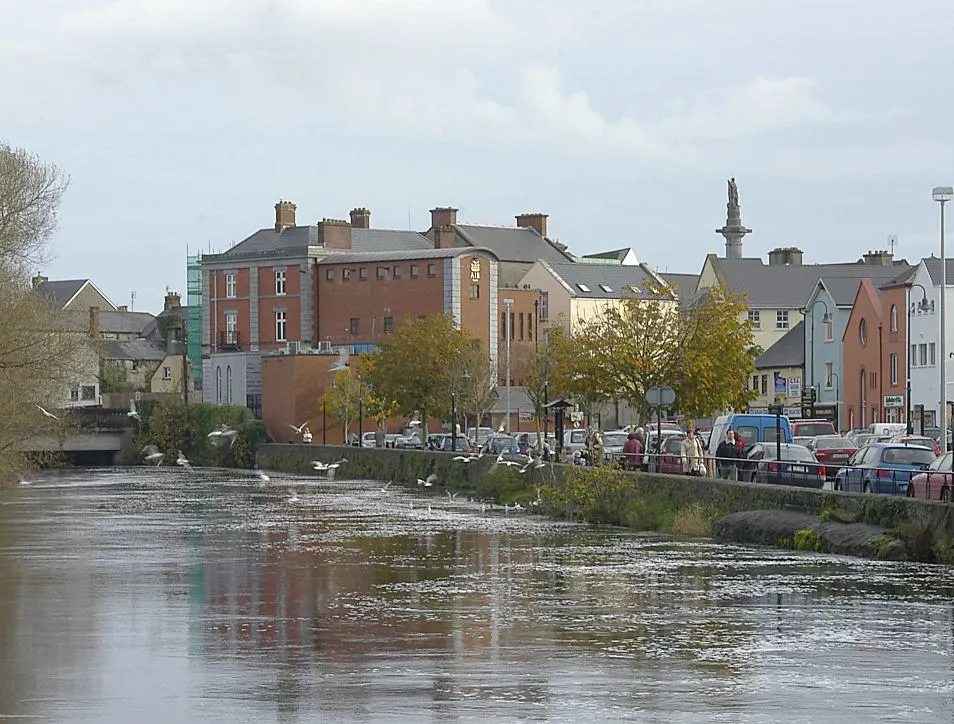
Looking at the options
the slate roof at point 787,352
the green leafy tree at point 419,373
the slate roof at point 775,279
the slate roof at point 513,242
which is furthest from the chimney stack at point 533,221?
the green leafy tree at point 419,373

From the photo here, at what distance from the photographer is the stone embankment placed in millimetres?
31031

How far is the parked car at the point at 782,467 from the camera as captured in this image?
39250mm

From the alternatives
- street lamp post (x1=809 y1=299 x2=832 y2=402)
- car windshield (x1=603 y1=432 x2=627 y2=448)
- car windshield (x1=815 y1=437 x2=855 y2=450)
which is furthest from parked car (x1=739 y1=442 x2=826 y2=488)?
street lamp post (x1=809 y1=299 x2=832 y2=402)

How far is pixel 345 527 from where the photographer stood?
45906 millimetres

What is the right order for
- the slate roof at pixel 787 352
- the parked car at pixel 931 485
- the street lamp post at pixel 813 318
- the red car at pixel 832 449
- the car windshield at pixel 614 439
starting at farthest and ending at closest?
the slate roof at pixel 787 352, the street lamp post at pixel 813 318, the car windshield at pixel 614 439, the red car at pixel 832 449, the parked car at pixel 931 485

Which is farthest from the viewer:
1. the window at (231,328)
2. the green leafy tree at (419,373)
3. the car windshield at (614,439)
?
the window at (231,328)

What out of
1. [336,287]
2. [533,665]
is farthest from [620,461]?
[336,287]

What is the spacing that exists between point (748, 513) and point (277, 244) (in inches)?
3458

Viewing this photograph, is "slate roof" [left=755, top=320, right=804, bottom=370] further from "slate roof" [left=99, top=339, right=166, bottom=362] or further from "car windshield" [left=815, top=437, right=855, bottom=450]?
"slate roof" [left=99, top=339, right=166, bottom=362]

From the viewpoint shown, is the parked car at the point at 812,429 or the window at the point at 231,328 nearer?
the parked car at the point at 812,429

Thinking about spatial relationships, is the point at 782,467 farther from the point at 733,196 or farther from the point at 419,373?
the point at 733,196

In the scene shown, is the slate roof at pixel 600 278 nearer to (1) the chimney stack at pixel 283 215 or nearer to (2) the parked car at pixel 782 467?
(1) the chimney stack at pixel 283 215

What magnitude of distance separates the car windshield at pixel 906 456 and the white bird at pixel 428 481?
28.8m

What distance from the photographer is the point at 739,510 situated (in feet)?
125
